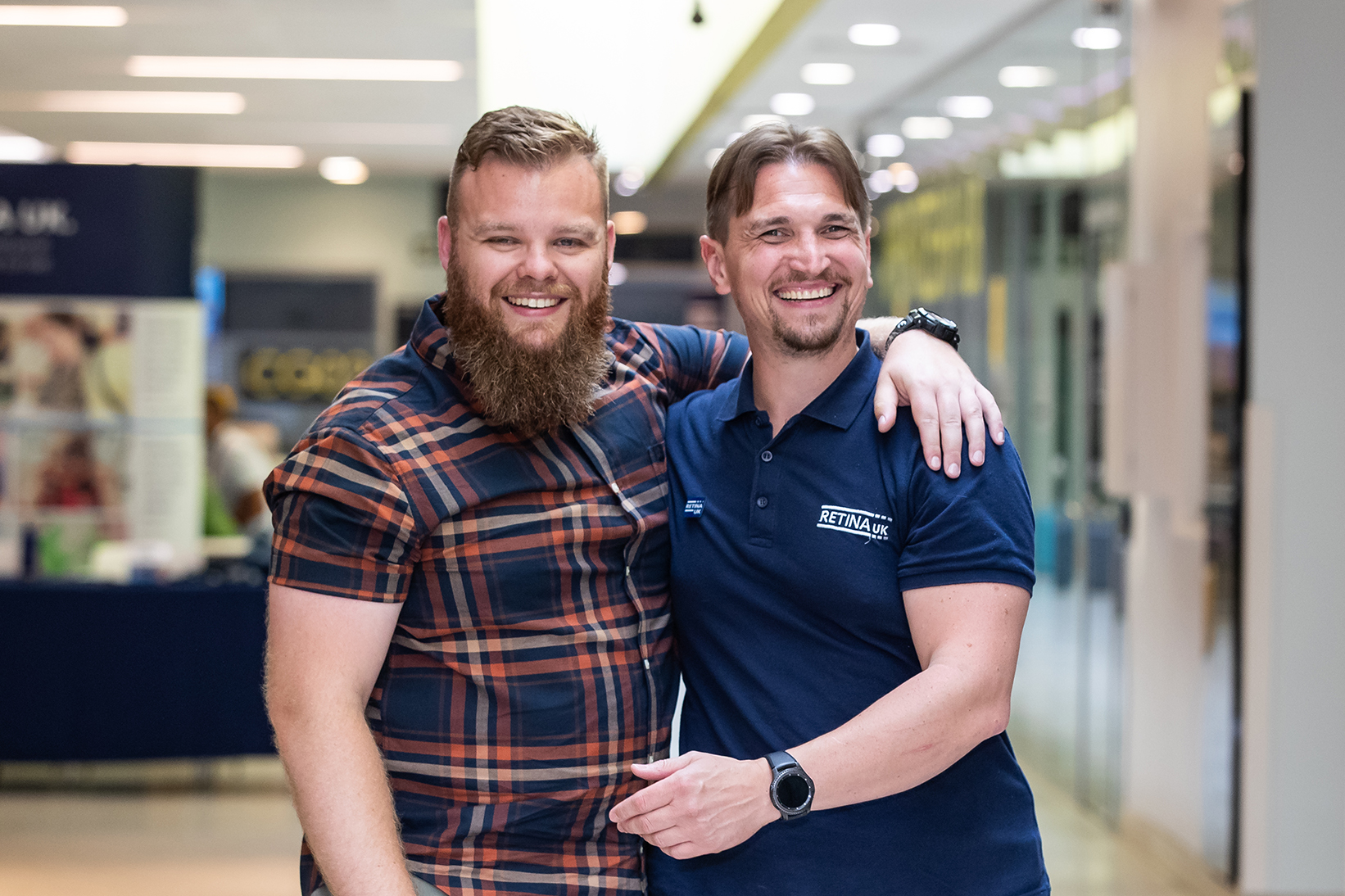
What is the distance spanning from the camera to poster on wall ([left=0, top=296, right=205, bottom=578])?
19.0 ft

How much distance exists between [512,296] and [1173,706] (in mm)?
3789

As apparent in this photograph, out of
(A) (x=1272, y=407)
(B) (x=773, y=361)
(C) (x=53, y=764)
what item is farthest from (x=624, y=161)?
(B) (x=773, y=361)

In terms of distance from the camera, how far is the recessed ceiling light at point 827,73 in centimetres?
712

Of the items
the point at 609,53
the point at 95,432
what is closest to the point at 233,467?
the point at 95,432

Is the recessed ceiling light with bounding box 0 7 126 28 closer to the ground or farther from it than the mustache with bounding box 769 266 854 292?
farther from it

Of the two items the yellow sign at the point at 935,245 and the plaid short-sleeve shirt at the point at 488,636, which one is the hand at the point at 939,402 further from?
the yellow sign at the point at 935,245

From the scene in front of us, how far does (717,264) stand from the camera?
195 cm

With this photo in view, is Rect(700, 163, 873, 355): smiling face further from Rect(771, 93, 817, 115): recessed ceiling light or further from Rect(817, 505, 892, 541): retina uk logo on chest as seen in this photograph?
Rect(771, 93, 817, 115): recessed ceiling light

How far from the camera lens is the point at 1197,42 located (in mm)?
4469

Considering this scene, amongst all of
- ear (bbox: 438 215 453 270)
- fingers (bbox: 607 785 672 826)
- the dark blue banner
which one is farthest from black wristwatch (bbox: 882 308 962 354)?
the dark blue banner

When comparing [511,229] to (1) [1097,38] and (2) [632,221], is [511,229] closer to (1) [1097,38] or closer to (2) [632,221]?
(1) [1097,38]

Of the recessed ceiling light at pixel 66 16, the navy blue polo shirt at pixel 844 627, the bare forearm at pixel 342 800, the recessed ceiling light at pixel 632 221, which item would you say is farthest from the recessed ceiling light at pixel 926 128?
the bare forearm at pixel 342 800

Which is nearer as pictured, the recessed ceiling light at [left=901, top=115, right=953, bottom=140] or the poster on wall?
the poster on wall

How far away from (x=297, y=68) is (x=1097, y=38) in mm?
4548
